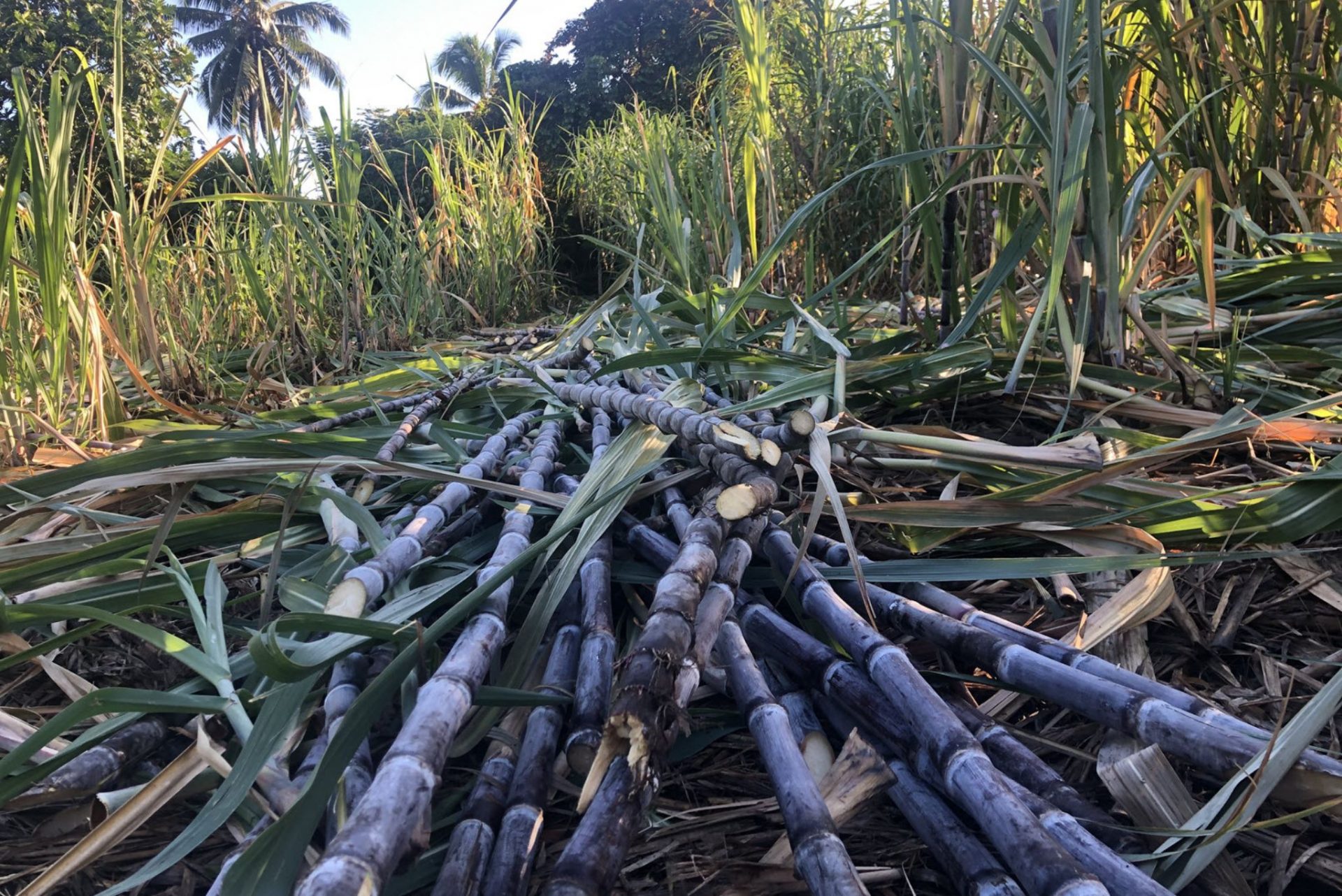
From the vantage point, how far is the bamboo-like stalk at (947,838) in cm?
56

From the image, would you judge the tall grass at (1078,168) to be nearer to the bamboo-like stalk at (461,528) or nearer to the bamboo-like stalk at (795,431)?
the bamboo-like stalk at (795,431)

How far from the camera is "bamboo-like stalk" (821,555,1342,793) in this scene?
59cm

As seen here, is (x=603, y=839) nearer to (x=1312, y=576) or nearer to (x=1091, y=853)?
(x=1091, y=853)

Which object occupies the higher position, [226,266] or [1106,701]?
[226,266]

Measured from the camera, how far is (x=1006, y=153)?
1.74 metres

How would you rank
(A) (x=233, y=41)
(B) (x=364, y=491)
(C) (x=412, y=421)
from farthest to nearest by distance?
(A) (x=233, y=41), (C) (x=412, y=421), (B) (x=364, y=491)

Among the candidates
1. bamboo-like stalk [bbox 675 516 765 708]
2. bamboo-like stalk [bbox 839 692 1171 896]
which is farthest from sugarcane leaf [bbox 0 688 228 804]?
bamboo-like stalk [bbox 839 692 1171 896]

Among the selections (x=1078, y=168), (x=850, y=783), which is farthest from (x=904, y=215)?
(x=850, y=783)

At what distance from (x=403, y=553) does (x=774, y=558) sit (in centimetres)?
48

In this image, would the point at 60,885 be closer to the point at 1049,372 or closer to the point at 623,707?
the point at 623,707

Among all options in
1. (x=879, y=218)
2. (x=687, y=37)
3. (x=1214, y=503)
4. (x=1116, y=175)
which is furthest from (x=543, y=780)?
(x=687, y=37)

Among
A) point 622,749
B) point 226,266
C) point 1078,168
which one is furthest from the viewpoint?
point 226,266

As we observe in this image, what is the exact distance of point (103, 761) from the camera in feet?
2.45

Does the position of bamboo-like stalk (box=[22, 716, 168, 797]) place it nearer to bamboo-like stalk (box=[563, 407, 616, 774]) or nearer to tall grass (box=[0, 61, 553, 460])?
bamboo-like stalk (box=[563, 407, 616, 774])
